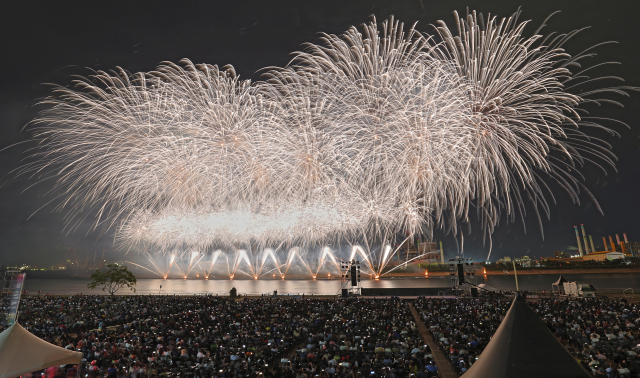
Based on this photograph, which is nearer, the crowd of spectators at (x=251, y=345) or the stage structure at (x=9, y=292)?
the crowd of spectators at (x=251, y=345)

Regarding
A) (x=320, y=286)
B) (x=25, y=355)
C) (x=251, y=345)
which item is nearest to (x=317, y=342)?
(x=251, y=345)

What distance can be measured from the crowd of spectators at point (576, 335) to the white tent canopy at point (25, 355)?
13201 mm

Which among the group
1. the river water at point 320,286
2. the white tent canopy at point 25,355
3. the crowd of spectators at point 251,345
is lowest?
the river water at point 320,286

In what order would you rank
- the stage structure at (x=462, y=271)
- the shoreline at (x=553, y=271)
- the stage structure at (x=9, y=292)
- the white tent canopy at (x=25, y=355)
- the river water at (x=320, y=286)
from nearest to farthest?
1. the white tent canopy at (x=25, y=355)
2. the stage structure at (x=9, y=292)
3. the stage structure at (x=462, y=271)
4. the river water at (x=320, y=286)
5. the shoreline at (x=553, y=271)

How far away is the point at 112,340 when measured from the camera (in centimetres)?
1680

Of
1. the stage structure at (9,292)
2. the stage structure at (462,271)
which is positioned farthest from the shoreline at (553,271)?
the stage structure at (9,292)

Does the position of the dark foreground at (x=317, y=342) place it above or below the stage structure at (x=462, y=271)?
below

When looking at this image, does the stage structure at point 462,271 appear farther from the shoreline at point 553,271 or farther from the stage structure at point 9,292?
the shoreline at point 553,271

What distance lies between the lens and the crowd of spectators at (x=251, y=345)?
458 inches

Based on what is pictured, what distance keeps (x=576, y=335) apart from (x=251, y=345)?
569 inches

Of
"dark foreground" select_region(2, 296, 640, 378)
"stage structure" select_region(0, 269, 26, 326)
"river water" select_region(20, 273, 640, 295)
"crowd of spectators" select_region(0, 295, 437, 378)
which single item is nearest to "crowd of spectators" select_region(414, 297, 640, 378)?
"dark foreground" select_region(2, 296, 640, 378)

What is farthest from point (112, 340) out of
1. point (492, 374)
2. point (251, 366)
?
point (492, 374)

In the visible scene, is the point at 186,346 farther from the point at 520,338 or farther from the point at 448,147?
the point at 448,147

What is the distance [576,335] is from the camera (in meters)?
15.1
